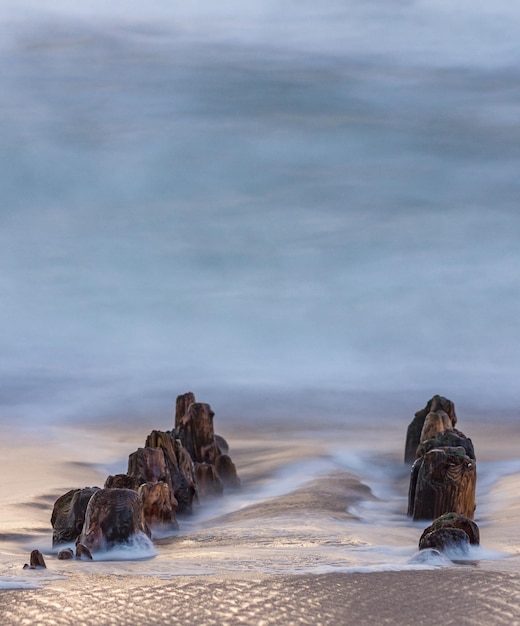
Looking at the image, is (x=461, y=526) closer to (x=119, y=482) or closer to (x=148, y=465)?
(x=119, y=482)

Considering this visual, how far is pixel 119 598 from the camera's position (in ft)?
17.2

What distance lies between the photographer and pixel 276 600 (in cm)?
525

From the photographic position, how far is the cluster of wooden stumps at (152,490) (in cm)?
692

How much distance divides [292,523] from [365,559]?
217 centimetres

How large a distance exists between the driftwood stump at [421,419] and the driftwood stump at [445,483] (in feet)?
14.3

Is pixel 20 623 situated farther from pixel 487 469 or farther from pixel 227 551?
pixel 487 469

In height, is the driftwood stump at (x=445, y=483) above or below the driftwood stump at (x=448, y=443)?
below

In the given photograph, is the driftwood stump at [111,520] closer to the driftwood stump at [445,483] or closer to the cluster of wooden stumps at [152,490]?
the cluster of wooden stumps at [152,490]

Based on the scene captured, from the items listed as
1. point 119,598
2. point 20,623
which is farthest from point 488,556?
point 20,623

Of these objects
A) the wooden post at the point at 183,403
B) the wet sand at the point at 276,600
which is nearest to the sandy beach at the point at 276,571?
the wet sand at the point at 276,600

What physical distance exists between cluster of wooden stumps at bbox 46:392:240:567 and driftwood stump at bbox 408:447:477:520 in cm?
205

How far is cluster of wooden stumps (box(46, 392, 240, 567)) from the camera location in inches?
272

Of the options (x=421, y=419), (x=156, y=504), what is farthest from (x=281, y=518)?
(x=421, y=419)

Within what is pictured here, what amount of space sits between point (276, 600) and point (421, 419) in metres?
9.15
